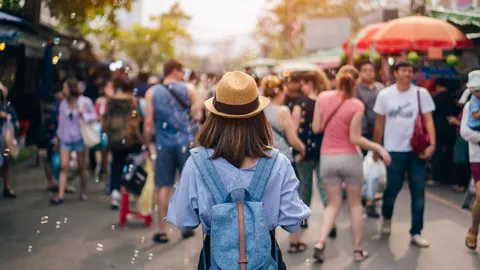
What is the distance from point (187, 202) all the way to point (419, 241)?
439 centimetres

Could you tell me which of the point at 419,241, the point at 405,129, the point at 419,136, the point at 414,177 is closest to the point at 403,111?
the point at 405,129

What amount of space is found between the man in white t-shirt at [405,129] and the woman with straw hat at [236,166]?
388cm

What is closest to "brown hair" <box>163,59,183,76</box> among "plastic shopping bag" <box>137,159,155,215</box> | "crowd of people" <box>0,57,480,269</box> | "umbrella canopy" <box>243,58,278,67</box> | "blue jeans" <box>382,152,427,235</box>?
"crowd of people" <box>0,57,480,269</box>

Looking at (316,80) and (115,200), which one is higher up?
(316,80)

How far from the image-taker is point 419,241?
22.7 feet

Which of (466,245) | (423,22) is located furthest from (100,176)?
(466,245)

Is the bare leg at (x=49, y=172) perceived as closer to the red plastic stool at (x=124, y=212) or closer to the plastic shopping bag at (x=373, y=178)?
the red plastic stool at (x=124, y=212)

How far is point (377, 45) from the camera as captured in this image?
10930 millimetres

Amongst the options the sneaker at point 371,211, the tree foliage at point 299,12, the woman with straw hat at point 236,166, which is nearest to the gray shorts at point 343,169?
the sneaker at point 371,211

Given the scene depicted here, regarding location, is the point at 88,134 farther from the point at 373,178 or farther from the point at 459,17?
the point at 459,17

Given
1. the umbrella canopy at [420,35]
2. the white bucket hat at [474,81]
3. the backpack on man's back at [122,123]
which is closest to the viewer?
the white bucket hat at [474,81]

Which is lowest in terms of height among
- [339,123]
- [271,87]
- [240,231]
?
[339,123]

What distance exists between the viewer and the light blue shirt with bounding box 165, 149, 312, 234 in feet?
10.4

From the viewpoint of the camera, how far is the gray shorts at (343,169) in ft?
20.5
